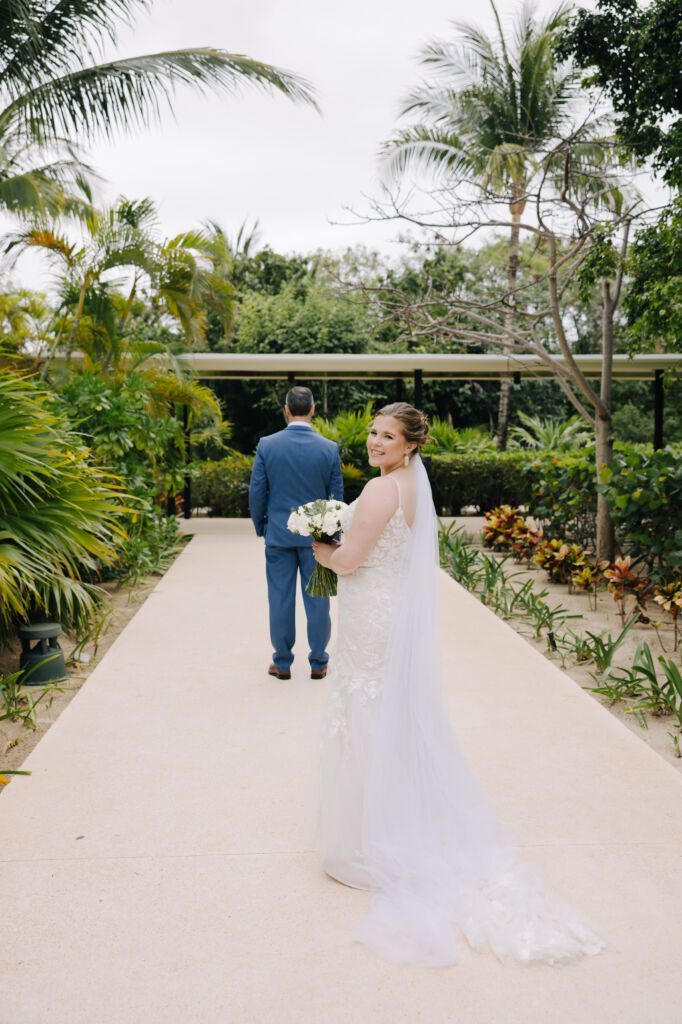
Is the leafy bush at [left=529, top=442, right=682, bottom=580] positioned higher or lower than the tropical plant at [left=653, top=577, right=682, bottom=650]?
higher

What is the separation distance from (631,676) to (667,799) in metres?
1.61

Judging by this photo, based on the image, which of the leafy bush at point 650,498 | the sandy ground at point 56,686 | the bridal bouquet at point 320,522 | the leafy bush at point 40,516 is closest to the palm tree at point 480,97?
the leafy bush at point 650,498

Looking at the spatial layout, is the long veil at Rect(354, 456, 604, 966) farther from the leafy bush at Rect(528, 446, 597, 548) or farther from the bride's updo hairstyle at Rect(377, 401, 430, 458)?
the leafy bush at Rect(528, 446, 597, 548)

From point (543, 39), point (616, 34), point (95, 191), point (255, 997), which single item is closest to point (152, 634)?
point (255, 997)

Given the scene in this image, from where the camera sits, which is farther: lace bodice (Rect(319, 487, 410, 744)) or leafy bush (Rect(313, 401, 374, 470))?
leafy bush (Rect(313, 401, 374, 470))

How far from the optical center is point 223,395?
26.9m

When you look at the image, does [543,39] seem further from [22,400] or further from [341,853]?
[341,853]

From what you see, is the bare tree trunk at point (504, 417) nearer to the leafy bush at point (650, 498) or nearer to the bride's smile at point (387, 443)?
the leafy bush at point (650, 498)

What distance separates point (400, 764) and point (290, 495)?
2853 mm

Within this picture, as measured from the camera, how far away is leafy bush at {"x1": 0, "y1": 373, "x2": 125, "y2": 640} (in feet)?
19.7

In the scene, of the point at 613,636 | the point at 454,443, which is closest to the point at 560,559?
the point at 613,636

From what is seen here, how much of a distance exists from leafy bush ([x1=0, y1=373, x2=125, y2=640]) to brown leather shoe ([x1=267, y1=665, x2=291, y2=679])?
137 centimetres

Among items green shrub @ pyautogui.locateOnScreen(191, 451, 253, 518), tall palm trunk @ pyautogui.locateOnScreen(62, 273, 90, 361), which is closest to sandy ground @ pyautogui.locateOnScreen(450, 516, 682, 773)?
tall palm trunk @ pyautogui.locateOnScreen(62, 273, 90, 361)

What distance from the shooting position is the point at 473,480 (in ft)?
57.3
